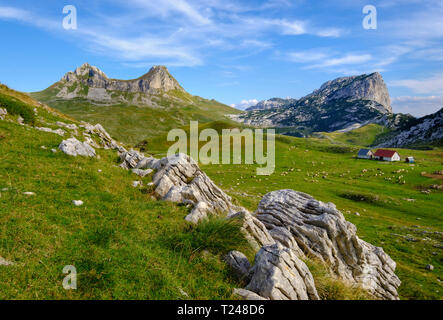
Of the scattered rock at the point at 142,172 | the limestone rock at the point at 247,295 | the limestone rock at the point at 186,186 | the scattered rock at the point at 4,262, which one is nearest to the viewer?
the limestone rock at the point at 247,295

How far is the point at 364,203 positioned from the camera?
43.3 m

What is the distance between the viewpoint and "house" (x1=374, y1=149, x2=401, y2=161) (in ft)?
302

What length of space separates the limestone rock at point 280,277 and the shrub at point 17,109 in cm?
3009

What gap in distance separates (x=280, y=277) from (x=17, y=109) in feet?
106

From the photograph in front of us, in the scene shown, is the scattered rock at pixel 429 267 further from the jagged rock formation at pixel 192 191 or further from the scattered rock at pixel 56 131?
the scattered rock at pixel 56 131

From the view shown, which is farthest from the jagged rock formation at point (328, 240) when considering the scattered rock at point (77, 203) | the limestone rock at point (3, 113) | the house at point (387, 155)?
the house at point (387, 155)

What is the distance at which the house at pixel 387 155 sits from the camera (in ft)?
302

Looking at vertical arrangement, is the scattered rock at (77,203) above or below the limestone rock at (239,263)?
above

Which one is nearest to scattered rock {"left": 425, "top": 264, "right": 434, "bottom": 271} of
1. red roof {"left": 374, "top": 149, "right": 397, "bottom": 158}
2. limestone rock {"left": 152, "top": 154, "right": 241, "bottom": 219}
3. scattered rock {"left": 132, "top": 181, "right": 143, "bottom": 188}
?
limestone rock {"left": 152, "top": 154, "right": 241, "bottom": 219}

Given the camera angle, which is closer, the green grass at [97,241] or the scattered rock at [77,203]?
the green grass at [97,241]

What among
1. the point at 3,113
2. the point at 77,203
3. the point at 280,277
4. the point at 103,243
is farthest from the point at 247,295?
the point at 3,113

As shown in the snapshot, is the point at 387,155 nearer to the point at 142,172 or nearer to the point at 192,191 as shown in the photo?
the point at 192,191

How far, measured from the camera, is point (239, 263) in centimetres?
930
